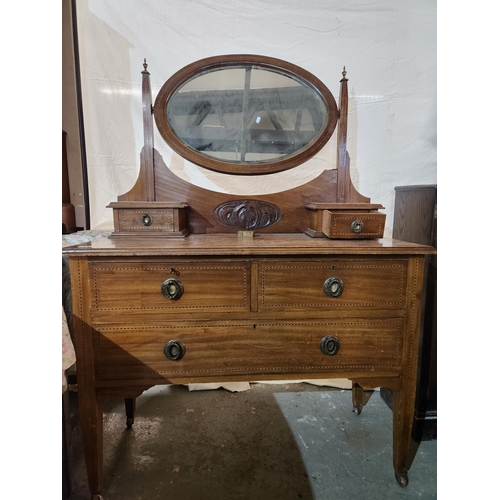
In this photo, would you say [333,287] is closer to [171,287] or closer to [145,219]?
[171,287]

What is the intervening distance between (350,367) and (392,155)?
1275 mm

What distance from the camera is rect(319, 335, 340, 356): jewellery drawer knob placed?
3.78 ft

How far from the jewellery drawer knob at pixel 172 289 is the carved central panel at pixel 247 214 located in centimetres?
53

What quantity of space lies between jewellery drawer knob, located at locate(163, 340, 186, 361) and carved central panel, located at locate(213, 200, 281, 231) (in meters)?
0.65

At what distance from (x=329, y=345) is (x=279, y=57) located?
4.93 feet

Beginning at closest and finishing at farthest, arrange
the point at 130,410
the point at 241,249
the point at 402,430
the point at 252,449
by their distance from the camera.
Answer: the point at 241,249, the point at 402,430, the point at 252,449, the point at 130,410

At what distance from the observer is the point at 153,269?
1073mm

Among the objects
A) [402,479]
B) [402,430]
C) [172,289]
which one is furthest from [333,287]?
[402,479]

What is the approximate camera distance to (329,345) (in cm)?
116

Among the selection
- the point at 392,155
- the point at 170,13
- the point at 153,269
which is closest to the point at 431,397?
the point at 392,155

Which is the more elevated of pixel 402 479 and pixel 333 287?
pixel 333 287

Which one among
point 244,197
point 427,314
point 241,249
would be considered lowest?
point 427,314

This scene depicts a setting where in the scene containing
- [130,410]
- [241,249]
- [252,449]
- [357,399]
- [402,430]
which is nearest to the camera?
[241,249]

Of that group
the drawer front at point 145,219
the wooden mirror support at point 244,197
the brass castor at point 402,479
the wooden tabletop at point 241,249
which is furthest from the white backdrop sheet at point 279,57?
the brass castor at point 402,479
